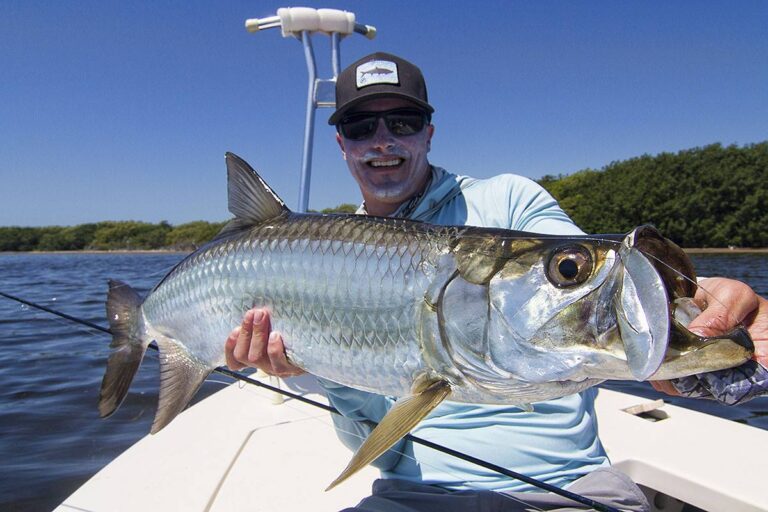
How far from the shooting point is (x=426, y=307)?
77.5 inches

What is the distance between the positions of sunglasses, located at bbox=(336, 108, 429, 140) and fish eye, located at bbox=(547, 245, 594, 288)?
1748 millimetres

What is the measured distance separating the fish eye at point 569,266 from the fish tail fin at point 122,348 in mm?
2355

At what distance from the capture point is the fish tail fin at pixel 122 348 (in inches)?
120

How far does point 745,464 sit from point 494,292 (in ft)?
8.78

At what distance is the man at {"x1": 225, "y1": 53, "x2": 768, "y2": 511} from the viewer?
2.43 meters

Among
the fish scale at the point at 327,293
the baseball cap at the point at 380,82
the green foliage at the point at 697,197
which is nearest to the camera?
the fish scale at the point at 327,293

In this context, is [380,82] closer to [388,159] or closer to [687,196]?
[388,159]

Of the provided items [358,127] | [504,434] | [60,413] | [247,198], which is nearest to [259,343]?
[247,198]

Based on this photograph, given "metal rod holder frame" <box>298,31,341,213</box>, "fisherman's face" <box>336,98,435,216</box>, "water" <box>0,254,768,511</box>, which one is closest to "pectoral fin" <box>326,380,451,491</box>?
"fisherman's face" <box>336,98,435,216</box>

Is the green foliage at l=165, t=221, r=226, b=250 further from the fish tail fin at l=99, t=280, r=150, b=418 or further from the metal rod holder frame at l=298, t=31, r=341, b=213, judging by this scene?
the fish tail fin at l=99, t=280, r=150, b=418

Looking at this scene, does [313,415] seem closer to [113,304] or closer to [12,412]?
[113,304]

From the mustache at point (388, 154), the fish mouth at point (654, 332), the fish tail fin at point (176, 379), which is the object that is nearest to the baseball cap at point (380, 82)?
the mustache at point (388, 154)

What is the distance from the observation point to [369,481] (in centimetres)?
350

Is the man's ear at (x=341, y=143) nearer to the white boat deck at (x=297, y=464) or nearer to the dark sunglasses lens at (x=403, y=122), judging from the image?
the dark sunglasses lens at (x=403, y=122)
